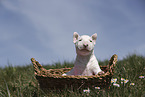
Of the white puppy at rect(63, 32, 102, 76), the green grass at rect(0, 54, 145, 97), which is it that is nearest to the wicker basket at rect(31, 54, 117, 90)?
the green grass at rect(0, 54, 145, 97)

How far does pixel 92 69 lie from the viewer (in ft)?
9.87

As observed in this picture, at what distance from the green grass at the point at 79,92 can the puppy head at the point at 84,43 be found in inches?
28.1

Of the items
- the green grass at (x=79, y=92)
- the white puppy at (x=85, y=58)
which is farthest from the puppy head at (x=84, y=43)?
the green grass at (x=79, y=92)

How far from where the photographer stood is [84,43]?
2.83m

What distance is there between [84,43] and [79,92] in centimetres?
83

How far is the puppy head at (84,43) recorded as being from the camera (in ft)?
9.31

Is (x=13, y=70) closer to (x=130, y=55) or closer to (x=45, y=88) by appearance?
(x=45, y=88)

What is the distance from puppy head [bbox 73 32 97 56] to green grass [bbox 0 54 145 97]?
0.71 metres

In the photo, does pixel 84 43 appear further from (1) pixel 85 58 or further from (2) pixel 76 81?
(2) pixel 76 81

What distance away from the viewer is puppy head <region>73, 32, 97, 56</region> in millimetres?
2837

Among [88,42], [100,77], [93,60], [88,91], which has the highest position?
[88,42]

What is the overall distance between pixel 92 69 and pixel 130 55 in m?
2.17

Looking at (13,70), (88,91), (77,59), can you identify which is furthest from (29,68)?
(88,91)

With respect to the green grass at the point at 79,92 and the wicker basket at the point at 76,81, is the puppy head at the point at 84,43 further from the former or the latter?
the green grass at the point at 79,92
